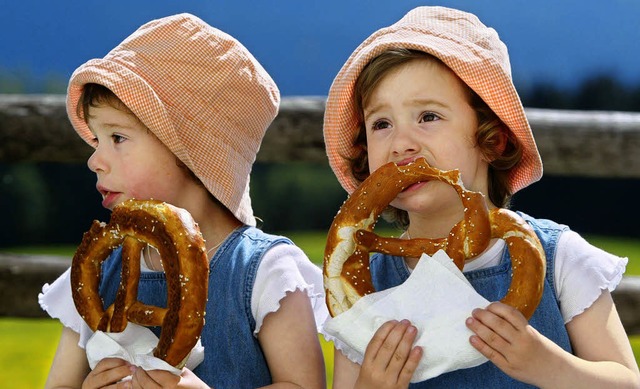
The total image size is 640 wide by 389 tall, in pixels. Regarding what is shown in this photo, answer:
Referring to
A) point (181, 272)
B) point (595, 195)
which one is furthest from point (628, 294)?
point (595, 195)

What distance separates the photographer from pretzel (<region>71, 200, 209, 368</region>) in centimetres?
171

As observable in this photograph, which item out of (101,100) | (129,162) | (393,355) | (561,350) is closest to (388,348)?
(393,355)

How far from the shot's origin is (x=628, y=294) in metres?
3.47

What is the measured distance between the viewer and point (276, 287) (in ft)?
6.49

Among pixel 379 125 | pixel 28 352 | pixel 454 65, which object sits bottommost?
pixel 28 352

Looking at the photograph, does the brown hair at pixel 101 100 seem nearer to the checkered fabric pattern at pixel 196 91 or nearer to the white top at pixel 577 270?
the checkered fabric pattern at pixel 196 91

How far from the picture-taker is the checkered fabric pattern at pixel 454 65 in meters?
1.89

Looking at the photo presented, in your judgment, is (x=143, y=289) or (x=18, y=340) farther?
(x=18, y=340)

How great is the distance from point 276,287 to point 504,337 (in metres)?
0.57

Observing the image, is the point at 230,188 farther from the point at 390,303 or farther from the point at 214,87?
the point at 390,303

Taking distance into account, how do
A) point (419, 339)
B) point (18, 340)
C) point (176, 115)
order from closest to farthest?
point (419, 339), point (176, 115), point (18, 340)

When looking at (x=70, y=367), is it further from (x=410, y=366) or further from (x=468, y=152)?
(x=468, y=152)

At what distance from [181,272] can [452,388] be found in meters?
0.61

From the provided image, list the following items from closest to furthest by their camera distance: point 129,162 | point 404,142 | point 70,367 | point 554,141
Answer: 1. point 404,142
2. point 129,162
3. point 70,367
4. point 554,141
